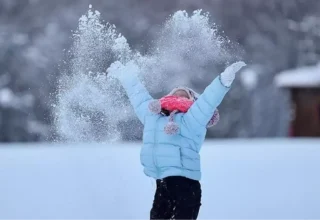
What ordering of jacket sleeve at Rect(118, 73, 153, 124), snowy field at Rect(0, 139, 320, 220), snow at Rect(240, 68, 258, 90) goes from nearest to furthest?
1. jacket sleeve at Rect(118, 73, 153, 124)
2. snowy field at Rect(0, 139, 320, 220)
3. snow at Rect(240, 68, 258, 90)

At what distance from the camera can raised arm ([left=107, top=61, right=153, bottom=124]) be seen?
4.42 meters

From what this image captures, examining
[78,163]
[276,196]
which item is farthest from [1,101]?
[276,196]

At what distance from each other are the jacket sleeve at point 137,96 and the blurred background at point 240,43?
14713 millimetres

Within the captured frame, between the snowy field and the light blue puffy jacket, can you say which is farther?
the snowy field

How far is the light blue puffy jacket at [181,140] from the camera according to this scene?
407 centimetres

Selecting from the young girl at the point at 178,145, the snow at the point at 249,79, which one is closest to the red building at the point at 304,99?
the snow at the point at 249,79

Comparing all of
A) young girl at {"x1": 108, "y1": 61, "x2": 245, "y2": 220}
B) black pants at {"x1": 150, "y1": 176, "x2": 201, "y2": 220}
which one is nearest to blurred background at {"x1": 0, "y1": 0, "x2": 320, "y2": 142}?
young girl at {"x1": 108, "y1": 61, "x2": 245, "y2": 220}

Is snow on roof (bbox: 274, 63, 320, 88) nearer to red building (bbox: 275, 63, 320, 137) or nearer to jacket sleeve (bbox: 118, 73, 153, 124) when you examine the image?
red building (bbox: 275, 63, 320, 137)

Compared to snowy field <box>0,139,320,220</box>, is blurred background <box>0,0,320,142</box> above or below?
above

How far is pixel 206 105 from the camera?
13.4 ft

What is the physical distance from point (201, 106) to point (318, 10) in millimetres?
22175

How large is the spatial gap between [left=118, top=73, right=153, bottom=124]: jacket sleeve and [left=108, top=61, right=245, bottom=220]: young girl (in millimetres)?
121

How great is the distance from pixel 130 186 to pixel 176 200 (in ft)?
6.92

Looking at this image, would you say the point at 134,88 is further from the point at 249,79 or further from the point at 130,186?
the point at 249,79
